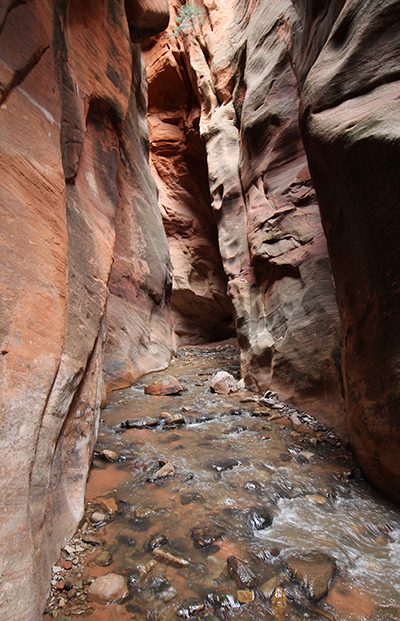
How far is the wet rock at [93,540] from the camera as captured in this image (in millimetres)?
1928

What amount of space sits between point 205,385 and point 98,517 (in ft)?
14.5

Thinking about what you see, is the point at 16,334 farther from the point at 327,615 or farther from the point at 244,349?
the point at 244,349

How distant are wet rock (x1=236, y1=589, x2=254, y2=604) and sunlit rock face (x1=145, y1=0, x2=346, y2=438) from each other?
2597mm

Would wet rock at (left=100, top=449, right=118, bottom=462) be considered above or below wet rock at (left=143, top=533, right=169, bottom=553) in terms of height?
above

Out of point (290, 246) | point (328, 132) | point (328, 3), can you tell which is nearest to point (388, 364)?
point (328, 132)

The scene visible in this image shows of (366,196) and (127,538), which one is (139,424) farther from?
(366,196)

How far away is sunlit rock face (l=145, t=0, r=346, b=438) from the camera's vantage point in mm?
4707

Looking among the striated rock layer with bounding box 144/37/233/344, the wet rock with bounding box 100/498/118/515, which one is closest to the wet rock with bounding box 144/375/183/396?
the wet rock with bounding box 100/498/118/515

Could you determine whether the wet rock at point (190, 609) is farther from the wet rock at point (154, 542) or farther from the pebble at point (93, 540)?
the pebble at point (93, 540)

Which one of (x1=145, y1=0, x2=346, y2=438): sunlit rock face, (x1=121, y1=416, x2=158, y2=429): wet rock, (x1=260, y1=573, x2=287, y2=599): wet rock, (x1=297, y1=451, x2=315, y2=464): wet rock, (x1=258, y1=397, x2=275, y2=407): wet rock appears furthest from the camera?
(x1=258, y1=397, x2=275, y2=407): wet rock

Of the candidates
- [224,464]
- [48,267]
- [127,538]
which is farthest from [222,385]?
[48,267]

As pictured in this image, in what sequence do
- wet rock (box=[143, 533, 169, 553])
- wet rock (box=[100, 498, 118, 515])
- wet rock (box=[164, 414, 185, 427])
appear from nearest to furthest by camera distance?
wet rock (box=[143, 533, 169, 553]), wet rock (box=[100, 498, 118, 515]), wet rock (box=[164, 414, 185, 427])

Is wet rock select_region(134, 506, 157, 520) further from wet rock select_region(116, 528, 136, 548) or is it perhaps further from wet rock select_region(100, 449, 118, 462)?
wet rock select_region(100, 449, 118, 462)

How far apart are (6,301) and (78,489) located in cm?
151
